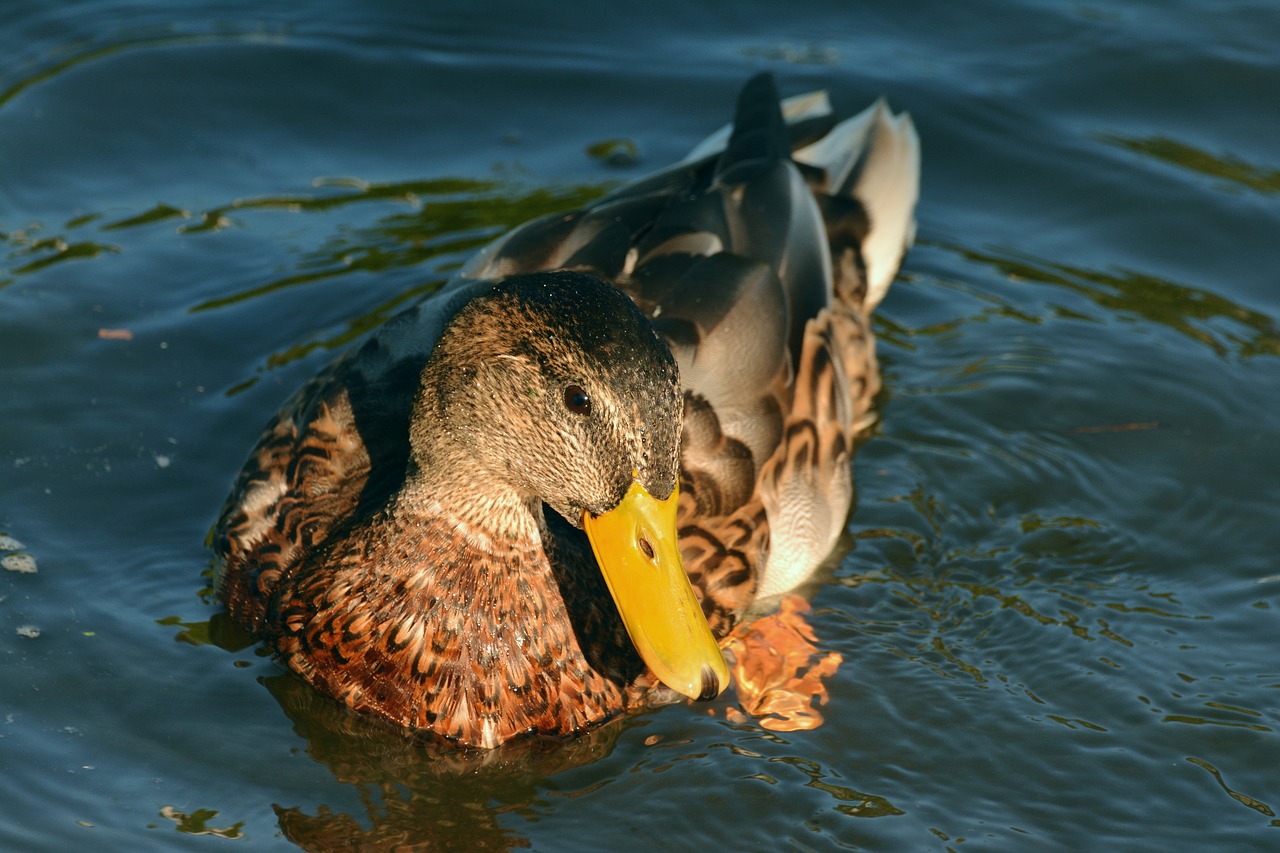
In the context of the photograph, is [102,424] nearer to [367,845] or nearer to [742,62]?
[367,845]

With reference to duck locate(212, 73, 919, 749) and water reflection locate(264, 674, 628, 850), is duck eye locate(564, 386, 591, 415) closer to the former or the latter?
duck locate(212, 73, 919, 749)

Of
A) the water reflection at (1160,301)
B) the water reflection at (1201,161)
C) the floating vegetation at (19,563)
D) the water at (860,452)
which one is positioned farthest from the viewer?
the water reflection at (1201,161)

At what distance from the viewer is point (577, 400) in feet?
15.3

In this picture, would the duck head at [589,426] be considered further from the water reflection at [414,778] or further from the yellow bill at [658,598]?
the water reflection at [414,778]

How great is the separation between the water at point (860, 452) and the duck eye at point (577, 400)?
1228 mm

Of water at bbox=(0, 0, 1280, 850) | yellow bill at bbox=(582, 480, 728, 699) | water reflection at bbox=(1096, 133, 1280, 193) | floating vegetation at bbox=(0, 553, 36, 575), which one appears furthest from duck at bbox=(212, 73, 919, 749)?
water reflection at bbox=(1096, 133, 1280, 193)

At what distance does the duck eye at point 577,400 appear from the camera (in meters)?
4.64

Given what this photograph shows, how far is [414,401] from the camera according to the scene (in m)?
5.16

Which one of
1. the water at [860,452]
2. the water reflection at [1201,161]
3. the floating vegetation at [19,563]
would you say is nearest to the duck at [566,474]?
the water at [860,452]

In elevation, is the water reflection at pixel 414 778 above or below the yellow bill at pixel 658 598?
below

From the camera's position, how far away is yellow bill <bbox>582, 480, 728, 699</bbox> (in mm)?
4793

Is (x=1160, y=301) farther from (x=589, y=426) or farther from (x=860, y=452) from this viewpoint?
(x=589, y=426)

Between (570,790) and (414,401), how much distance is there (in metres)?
1.32

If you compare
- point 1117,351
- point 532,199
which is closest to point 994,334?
point 1117,351
